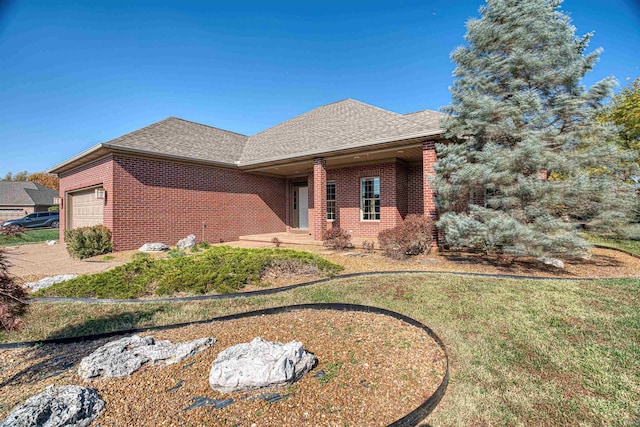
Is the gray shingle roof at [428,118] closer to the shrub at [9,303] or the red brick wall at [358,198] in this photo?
the red brick wall at [358,198]

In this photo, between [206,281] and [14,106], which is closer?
[206,281]

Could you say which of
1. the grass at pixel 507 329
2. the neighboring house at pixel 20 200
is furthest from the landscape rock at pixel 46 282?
the neighboring house at pixel 20 200


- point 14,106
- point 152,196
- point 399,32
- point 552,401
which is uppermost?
point 399,32

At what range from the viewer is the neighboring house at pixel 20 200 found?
3011 centimetres

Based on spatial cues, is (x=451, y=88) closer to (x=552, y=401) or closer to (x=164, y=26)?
(x=552, y=401)

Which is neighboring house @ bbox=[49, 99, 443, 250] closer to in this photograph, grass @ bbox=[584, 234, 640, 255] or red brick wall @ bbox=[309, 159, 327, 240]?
red brick wall @ bbox=[309, 159, 327, 240]

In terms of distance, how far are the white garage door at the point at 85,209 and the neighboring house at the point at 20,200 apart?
25656 millimetres

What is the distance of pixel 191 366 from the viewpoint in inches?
100

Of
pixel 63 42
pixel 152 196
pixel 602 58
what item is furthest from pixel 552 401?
pixel 63 42

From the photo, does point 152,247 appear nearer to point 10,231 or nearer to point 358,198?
point 10,231

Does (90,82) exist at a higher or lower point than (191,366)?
higher

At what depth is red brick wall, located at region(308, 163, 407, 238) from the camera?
1085 cm

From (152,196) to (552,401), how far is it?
11569mm

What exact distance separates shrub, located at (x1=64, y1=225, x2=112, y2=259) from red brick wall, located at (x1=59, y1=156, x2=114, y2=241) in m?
0.36
